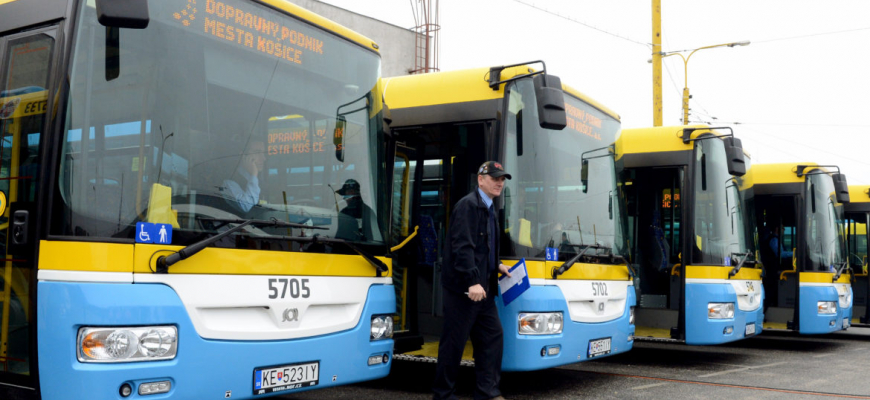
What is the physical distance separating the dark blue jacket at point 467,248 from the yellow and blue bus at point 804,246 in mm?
7551

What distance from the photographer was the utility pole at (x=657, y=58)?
1758 centimetres

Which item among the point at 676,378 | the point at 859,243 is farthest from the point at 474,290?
the point at 859,243

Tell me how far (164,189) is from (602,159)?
4833mm

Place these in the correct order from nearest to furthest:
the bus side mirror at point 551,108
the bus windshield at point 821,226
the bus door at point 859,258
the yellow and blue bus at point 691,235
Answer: the bus side mirror at point 551,108, the yellow and blue bus at point 691,235, the bus windshield at point 821,226, the bus door at point 859,258

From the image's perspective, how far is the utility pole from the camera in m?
17.6

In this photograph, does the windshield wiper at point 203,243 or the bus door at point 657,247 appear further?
the bus door at point 657,247

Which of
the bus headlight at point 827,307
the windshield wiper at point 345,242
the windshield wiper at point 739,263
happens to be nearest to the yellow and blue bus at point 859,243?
the bus headlight at point 827,307

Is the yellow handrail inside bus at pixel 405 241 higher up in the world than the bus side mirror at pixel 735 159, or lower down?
lower down

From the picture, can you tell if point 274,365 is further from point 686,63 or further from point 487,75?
point 686,63

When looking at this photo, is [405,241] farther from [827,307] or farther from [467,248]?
[827,307]

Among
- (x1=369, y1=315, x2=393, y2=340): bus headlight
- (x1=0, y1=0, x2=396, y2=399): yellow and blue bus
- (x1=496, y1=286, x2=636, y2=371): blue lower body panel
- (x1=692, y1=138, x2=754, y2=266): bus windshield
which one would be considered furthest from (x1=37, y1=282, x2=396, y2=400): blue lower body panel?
(x1=692, y1=138, x2=754, y2=266): bus windshield

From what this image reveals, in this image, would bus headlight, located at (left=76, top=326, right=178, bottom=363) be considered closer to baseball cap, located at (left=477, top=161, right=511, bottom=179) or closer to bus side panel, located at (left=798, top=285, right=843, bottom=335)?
baseball cap, located at (left=477, top=161, right=511, bottom=179)

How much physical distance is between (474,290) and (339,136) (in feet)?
4.82

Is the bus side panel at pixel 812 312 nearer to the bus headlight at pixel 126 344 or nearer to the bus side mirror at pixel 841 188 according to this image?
the bus side mirror at pixel 841 188
